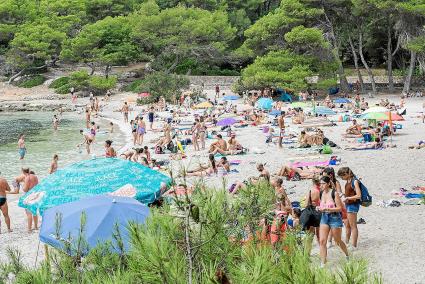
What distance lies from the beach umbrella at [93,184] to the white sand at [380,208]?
0.91 meters

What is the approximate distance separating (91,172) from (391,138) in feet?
40.6

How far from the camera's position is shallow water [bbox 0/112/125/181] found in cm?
2200

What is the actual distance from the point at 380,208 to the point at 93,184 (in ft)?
17.4

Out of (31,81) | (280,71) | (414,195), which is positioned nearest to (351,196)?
(414,195)

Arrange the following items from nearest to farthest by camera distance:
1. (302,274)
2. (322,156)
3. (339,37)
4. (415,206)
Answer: (302,274) → (415,206) → (322,156) → (339,37)

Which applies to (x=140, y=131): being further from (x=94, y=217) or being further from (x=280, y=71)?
(x=94, y=217)

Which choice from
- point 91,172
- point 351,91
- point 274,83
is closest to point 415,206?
point 91,172

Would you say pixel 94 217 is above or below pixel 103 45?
below

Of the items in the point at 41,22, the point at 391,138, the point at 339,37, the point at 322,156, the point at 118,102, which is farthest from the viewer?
the point at 41,22

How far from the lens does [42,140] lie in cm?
2856

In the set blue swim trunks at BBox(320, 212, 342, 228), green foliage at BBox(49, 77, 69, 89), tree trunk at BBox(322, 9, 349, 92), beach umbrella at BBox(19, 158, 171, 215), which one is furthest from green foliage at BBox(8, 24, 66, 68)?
blue swim trunks at BBox(320, 212, 342, 228)

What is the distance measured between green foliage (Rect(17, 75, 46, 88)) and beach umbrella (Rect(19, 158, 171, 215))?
135 feet

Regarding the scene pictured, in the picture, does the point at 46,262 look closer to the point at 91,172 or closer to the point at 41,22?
the point at 91,172

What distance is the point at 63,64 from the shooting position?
53094 millimetres
